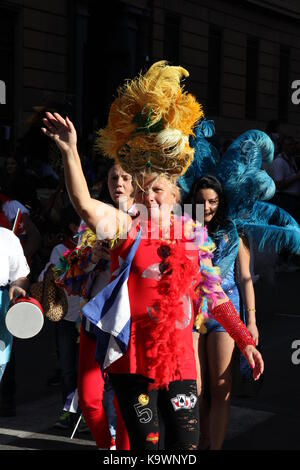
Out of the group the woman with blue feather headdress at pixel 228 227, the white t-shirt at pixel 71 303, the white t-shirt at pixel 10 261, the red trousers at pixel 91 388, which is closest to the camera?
the red trousers at pixel 91 388

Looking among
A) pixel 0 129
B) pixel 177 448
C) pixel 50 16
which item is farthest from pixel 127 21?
pixel 177 448

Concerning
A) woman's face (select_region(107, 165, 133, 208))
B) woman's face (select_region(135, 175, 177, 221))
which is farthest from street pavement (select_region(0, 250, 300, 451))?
woman's face (select_region(135, 175, 177, 221))

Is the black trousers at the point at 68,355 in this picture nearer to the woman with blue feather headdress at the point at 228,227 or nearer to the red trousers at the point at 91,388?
the woman with blue feather headdress at the point at 228,227

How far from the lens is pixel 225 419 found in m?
4.64

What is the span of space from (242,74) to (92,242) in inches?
839

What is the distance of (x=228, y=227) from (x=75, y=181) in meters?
1.54

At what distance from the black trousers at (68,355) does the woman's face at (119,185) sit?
1.17 metres

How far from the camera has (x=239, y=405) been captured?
605cm

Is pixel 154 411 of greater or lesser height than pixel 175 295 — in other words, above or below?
below

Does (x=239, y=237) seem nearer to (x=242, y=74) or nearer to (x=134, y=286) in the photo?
(x=134, y=286)

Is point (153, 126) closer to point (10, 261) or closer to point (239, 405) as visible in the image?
point (10, 261)

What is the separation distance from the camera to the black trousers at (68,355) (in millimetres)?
5437

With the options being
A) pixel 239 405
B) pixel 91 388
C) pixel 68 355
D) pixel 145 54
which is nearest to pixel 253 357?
pixel 91 388

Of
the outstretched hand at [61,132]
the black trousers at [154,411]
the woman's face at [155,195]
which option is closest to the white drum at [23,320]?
the black trousers at [154,411]
